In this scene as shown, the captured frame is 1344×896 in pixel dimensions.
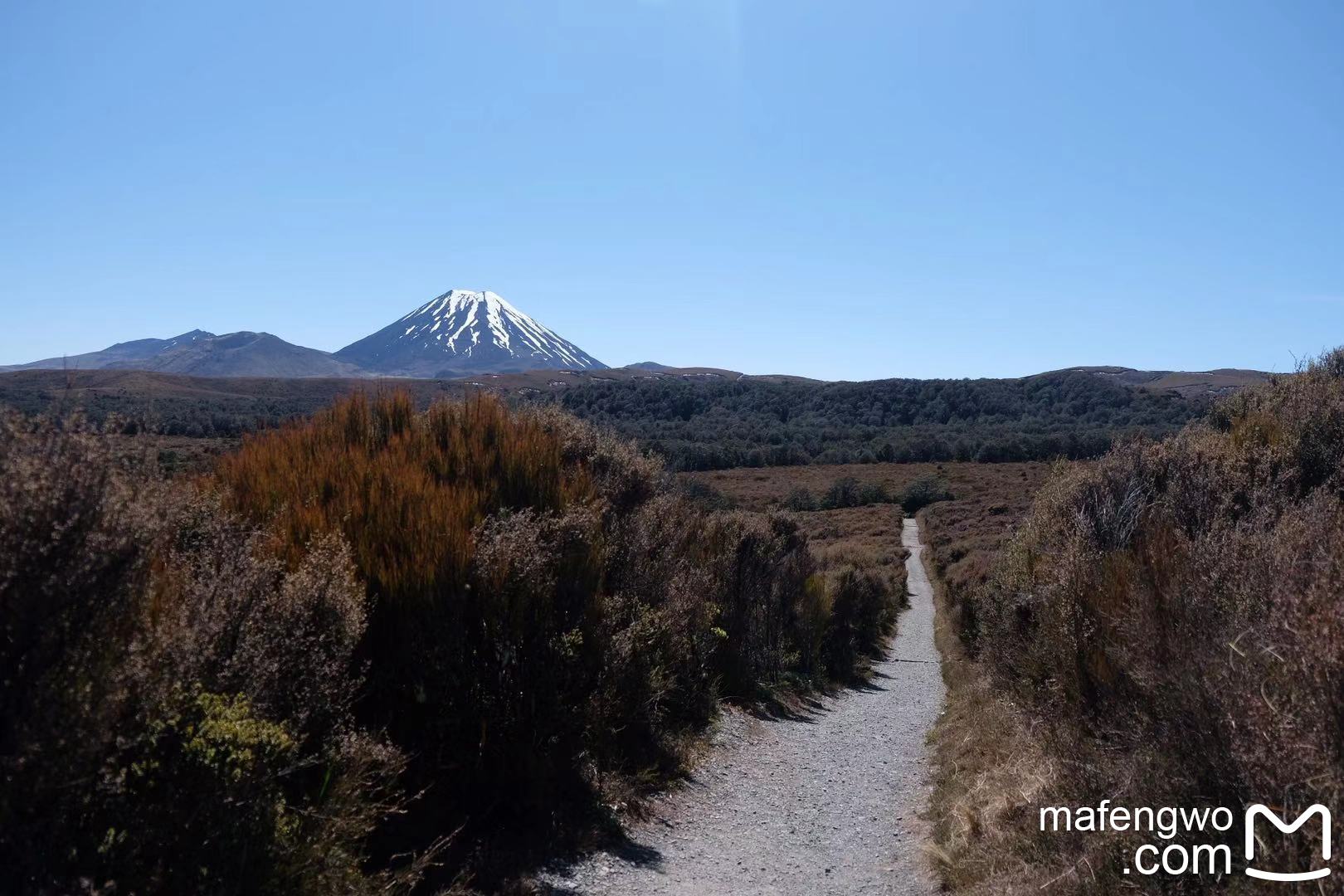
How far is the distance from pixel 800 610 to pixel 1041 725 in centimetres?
1043

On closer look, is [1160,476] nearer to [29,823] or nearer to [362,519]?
[362,519]

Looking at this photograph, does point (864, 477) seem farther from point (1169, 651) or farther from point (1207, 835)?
point (1207, 835)

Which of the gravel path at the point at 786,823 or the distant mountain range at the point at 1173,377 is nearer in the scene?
the gravel path at the point at 786,823

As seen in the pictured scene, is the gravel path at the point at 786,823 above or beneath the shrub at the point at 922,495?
above

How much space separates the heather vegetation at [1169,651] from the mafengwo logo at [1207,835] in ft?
0.13

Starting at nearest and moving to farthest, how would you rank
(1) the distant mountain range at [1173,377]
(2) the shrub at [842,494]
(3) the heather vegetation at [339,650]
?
1. (3) the heather vegetation at [339,650]
2. (2) the shrub at [842,494]
3. (1) the distant mountain range at [1173,377]

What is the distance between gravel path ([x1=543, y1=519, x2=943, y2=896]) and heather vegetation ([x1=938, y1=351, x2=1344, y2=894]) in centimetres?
58

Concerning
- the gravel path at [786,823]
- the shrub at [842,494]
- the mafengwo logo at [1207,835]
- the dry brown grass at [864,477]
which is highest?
the mafengwo logo at [1207,835]

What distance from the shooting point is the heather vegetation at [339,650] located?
272 cm

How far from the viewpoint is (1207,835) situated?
12.9 feet

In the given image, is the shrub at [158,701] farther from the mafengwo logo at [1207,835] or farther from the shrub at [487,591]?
the mafengwo logo at [1207,835]

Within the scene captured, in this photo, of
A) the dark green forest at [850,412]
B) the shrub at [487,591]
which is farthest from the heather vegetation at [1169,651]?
the dark green forest at [850,412]

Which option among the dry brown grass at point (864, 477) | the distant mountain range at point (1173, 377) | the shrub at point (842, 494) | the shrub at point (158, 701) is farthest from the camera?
the distant mountain range at point (1173, 377)

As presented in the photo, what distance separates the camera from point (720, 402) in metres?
98.4
